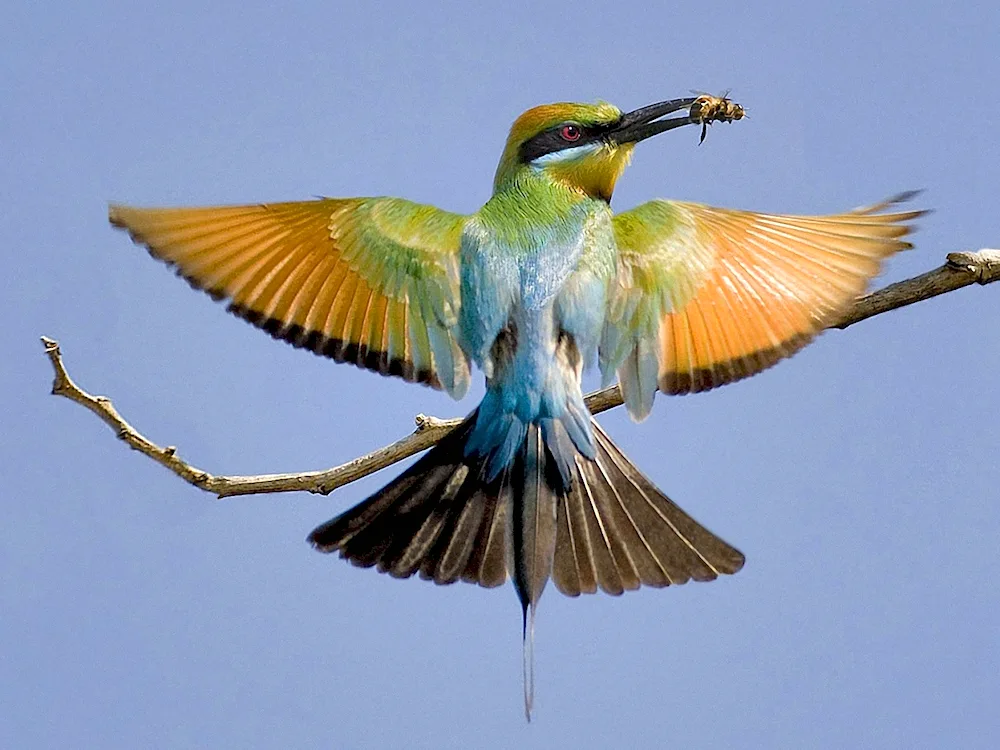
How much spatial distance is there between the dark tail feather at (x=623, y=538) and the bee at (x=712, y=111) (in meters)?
0.74

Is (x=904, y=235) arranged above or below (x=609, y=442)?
above

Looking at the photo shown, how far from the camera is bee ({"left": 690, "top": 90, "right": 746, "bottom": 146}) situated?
2.88 meters

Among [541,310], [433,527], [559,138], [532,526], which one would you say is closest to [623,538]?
[532,526]

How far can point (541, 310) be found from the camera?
2625 millimetres

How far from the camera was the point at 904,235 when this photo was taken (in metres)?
2.73

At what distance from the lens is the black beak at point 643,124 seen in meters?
2.81

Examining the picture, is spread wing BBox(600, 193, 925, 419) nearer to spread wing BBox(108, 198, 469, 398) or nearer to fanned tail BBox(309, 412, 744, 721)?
fanned tail BBox(309, 412, 744, 721)

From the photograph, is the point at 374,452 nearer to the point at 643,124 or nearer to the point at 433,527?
the point at 433,527

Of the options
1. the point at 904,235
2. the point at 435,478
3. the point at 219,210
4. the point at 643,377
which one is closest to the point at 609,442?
the point at 643,377

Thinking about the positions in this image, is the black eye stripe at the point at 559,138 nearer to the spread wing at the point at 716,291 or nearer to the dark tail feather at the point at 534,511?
the spread wing at the point at 716,291

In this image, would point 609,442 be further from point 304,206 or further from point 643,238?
point 304,206

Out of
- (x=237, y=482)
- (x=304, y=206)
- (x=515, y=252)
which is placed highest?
(x=304, y=206)

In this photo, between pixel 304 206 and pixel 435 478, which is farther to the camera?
pixel 304 206

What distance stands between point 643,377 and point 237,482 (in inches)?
32.8
